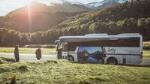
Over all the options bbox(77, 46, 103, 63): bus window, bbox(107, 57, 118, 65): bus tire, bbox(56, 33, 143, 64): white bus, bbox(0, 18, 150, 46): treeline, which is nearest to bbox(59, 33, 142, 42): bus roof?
bbox(56, 33, 143, 64): white bus

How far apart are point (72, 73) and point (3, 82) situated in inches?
184

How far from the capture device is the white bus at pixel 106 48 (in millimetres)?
38375

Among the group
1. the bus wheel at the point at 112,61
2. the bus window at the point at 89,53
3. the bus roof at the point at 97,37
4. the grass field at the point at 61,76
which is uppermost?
the bus roof at the point at 97,37

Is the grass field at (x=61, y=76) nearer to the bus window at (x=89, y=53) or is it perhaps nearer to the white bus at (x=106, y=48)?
the white bus at (x=106, y=48)

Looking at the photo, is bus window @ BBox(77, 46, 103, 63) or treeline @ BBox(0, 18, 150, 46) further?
treeline @ BBox(0, 18, 150, 46)

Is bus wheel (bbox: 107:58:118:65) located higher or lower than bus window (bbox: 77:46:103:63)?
lower

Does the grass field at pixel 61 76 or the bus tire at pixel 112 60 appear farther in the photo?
the bus tire at pixel 112 60

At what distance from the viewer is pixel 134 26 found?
141500 millimetres

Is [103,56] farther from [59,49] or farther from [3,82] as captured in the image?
[3,82]

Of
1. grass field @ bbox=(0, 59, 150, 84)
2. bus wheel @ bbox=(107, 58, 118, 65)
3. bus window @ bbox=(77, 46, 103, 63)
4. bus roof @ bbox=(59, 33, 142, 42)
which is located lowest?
bus wheel @ bbox=(107, 58, 118, 65)

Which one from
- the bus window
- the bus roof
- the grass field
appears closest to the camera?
the grass field

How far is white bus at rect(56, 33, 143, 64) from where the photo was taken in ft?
126

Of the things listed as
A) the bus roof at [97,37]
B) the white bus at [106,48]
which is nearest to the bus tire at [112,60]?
the white bus at [106,48]

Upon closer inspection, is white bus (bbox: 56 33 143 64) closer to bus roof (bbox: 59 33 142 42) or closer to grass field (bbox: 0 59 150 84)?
bus roof (bbox: 59 33 142 42)
